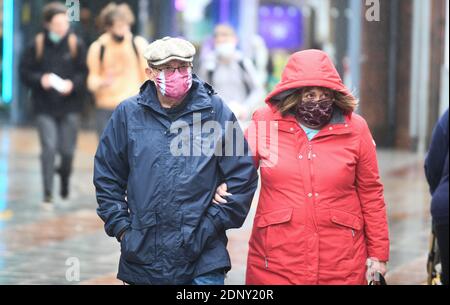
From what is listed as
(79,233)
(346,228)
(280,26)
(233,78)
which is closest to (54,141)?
(79,233)

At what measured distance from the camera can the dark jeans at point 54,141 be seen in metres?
11.5

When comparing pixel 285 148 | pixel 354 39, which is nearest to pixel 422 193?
pixel 354 39

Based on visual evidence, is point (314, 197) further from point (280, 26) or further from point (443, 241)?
point (280, 26)

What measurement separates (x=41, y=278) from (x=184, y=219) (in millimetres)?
3218

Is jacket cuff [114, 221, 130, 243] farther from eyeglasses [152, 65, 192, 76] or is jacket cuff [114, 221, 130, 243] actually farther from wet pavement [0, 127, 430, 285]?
wet pavement [0, 127, 430, 285]

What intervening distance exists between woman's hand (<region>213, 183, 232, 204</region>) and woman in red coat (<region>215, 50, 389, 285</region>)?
298 mm

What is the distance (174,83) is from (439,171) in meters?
1.26

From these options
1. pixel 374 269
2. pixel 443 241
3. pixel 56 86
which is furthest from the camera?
pixel 56 86

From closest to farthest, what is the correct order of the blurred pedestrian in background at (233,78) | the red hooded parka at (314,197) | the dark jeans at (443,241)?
the dark jeans at (443,241), the red hooded parka at (314,197), the blurred pedestrian in background at (233,78)

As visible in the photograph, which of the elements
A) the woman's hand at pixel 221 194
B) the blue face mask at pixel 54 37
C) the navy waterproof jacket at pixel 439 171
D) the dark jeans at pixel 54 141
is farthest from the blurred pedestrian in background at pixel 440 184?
the blue face mask at pixel 54 37

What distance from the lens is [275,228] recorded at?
16.7 ft

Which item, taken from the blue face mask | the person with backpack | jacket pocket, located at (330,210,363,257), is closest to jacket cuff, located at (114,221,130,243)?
jacket pocket, located at (330,210,363,257)

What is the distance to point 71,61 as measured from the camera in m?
11.8

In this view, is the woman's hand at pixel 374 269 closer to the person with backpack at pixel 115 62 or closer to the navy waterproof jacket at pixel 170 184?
the navy waterproof jacket at pixel 170 184
